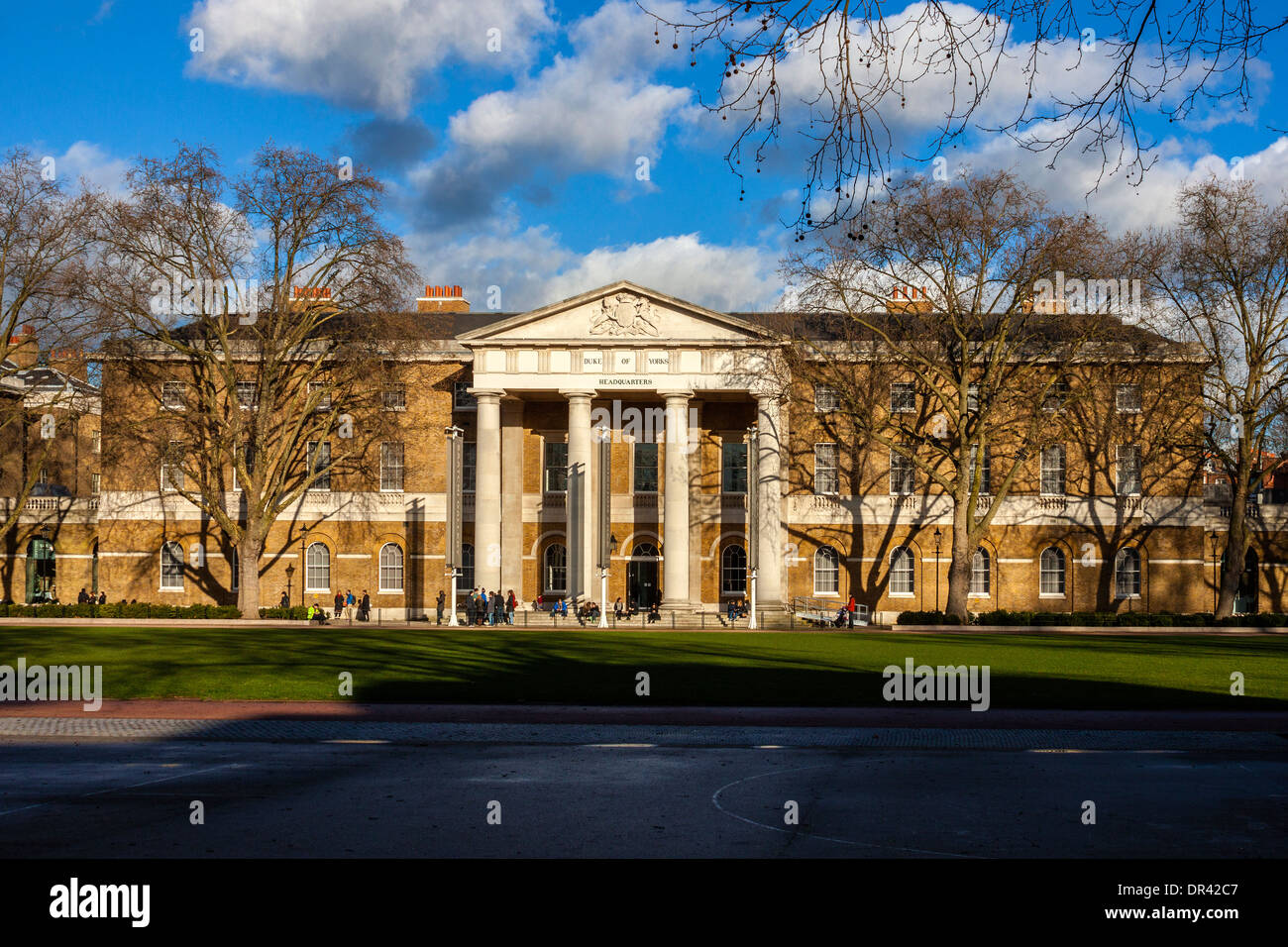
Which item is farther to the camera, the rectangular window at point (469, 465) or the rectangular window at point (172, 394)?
the rectangular window at point (469, 465)

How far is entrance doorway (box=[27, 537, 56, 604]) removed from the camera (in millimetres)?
64125

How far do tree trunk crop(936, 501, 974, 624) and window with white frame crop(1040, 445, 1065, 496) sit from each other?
988cm

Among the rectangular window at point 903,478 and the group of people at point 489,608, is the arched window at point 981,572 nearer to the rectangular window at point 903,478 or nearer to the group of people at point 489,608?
the rectangular window at point 903,478

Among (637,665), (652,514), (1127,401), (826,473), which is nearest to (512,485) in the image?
(652,514)

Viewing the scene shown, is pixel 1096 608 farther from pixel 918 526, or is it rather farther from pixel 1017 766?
pixel 1017 766

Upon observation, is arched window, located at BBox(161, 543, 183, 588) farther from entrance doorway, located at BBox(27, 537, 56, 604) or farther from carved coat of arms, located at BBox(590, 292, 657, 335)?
carved coat of arms, located at BBox(590, 292, 657, 335)

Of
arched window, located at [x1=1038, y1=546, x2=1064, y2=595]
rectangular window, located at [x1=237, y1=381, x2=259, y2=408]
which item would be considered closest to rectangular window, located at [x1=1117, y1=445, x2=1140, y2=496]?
arched window, located at [x1=1038, y1=546, x2=1064, y2=595]

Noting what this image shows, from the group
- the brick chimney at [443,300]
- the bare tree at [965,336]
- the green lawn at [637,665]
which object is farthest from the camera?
the brick chimney at [443,300]

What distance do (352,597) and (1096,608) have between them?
123 ft

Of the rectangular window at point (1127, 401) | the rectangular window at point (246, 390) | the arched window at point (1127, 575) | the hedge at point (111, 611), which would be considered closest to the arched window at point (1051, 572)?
the arched window at point (1127, 575)

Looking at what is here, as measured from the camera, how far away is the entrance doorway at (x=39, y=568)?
6412cm

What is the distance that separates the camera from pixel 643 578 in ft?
205

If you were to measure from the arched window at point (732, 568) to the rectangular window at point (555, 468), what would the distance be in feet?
29.8
